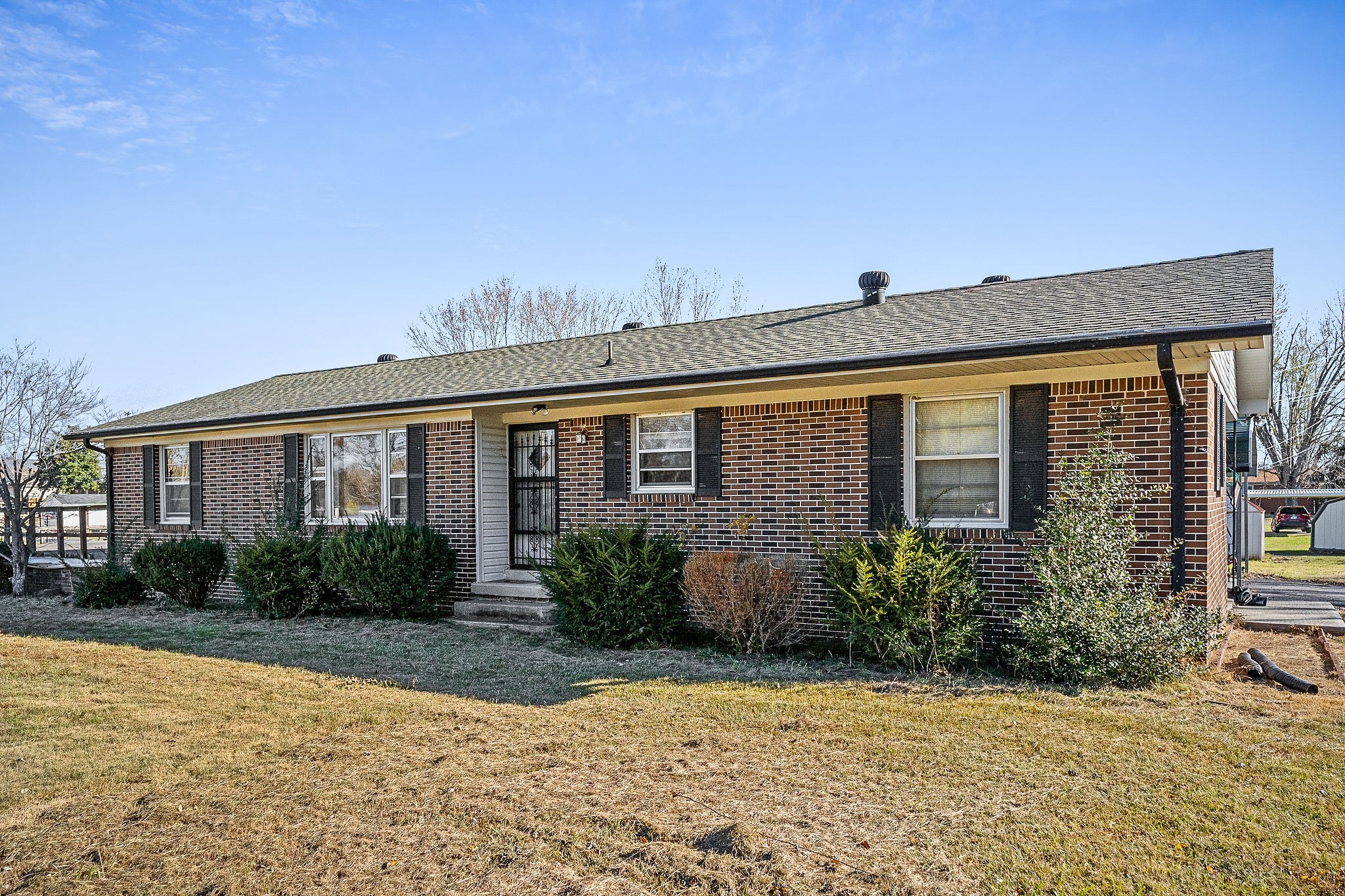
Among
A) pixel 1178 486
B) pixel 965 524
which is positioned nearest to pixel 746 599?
pixel 965 524

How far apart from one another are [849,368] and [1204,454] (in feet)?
10.2

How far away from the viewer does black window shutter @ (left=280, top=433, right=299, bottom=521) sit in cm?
1207

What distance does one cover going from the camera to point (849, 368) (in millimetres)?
7660

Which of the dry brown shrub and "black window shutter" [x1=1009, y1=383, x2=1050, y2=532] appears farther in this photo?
the dry brown shrub

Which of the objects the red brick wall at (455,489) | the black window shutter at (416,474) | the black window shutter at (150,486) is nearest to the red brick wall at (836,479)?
the red brick wall at (455,489)

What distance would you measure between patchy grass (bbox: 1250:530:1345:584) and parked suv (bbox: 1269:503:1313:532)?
22.9 ft

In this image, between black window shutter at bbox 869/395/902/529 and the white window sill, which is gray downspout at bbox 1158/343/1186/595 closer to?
the white window sill

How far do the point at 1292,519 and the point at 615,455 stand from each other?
35.2m

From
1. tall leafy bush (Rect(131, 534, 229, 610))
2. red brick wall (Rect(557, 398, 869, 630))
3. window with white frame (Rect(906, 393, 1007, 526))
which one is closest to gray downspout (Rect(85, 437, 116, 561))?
tall leafy bush (Rect(131, 534, 229, 610))

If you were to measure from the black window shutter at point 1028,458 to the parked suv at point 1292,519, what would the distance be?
3367 centimetres

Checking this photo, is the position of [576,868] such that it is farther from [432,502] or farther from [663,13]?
[663,13]

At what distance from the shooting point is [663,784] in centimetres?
431

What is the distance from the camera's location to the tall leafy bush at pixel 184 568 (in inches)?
477

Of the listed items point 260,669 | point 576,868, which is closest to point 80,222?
point 260,669
